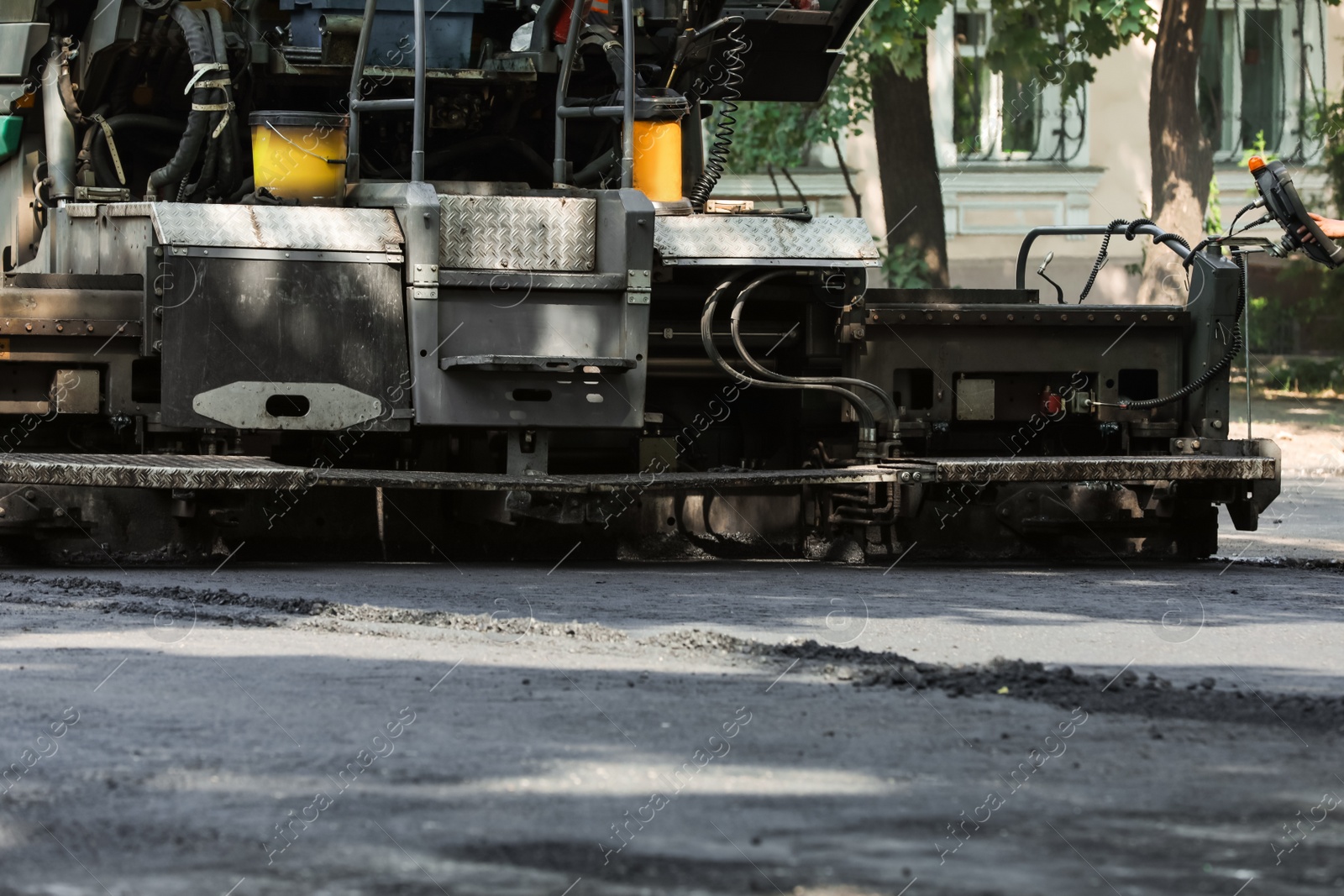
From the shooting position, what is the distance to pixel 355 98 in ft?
31.3

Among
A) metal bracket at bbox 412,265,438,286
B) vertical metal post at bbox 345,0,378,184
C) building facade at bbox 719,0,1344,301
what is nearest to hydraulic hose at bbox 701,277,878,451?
metal bracket at bbox 412,265,438,286

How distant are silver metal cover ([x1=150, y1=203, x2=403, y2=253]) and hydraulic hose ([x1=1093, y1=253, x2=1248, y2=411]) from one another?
353cm

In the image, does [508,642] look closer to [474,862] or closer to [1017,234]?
[474,862]

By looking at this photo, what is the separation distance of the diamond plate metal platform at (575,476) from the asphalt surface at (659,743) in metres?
0.56

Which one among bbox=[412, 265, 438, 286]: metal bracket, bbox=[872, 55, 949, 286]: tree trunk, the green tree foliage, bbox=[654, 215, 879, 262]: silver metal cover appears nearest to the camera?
bbox=[412, 265, 438, 286]: metal bracket

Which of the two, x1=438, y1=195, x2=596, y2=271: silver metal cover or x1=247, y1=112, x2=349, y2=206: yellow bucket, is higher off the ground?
x1=247, y1=112, x2=349, y2=206: yellow bucket

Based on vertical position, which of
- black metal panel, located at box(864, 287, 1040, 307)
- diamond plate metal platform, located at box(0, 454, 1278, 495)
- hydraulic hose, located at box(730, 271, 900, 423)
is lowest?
diamond plate metal platform, located at box(0, 454, 1278, 495)

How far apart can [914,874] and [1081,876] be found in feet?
0.96

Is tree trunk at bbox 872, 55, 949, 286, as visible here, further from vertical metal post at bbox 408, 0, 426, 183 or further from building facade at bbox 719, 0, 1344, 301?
vertical metal post at bbox 408, 0, 426, 183

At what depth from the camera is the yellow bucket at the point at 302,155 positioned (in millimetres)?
9516

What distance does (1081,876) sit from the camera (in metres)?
3.69

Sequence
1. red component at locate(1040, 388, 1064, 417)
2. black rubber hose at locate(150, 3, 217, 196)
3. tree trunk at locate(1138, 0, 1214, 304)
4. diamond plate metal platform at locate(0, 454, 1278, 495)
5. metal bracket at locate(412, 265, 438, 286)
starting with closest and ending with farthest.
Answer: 1. diamond plate metal platform at locate(0, 454, 1278, 495)
2. metal bracket at locate(412, 265, 438, 286)
3. black rubber hose at locate(150, 3, 217, 196)
4. red component at locate(1040, 388, 1064, 417)
5. tree trunk at locate(1138, 0, 1214, 304)

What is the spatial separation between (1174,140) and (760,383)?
571 inches

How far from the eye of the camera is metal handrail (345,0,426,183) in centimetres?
928
